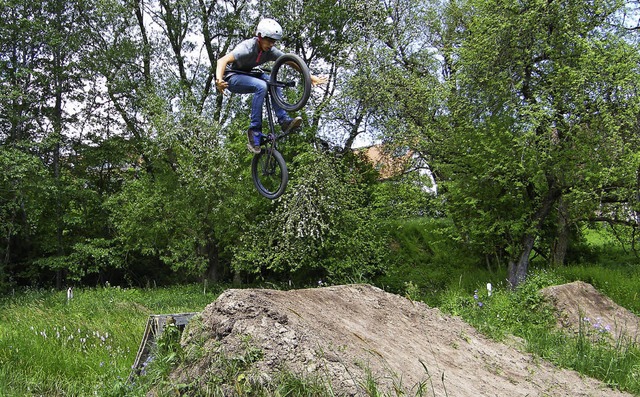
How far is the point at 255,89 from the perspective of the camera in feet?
18.7

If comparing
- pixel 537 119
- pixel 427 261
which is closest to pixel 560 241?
pixel 537 119

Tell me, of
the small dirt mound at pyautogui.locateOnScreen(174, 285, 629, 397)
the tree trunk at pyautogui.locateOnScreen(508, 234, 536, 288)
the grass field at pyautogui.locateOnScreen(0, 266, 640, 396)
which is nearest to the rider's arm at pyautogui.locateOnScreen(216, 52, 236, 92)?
the small dirt mound at pyautogui.locateOnScreen(174, 285, 629, 397)

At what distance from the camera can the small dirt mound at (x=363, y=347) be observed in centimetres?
359

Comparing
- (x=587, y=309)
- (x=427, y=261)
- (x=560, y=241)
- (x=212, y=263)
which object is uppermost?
(x=560, y=241)

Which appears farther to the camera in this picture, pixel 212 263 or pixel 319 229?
pixel 212 263

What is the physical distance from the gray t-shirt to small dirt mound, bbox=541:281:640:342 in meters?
5.25

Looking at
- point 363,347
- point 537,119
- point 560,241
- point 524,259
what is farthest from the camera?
point 560,241

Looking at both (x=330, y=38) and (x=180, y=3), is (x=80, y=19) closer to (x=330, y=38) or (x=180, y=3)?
(x=180, y=3)

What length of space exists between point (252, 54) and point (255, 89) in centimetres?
35

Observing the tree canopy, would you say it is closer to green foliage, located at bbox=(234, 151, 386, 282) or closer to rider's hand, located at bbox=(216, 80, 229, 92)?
green foliage, located at bbox=(234, 151, 386, 282)

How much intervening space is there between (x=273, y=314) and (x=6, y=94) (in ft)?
49.8

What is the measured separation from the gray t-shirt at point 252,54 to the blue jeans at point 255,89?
6.1 inches

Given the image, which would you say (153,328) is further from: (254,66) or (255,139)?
(254,66)

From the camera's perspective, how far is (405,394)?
3480 mm
